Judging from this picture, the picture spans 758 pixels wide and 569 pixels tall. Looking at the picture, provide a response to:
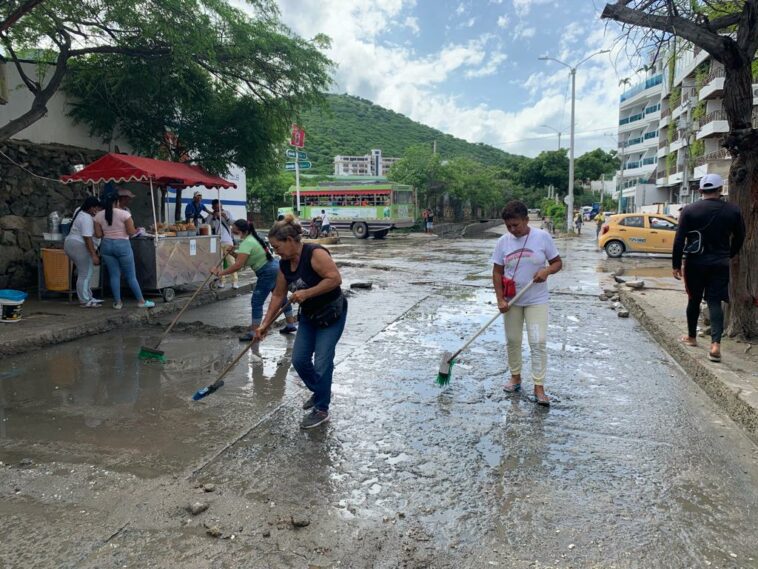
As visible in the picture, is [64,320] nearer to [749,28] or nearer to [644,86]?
[749,28]

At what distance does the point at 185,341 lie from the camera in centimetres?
709

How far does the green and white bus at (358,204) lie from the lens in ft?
97.6

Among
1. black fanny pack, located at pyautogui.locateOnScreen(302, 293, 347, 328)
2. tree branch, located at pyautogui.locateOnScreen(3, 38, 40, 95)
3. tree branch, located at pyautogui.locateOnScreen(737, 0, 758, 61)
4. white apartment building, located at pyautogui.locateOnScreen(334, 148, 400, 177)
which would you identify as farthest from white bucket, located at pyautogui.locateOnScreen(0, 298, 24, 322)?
white apartment building, located at pyautogui.locateOnScreen(334, 148, 400, 177)

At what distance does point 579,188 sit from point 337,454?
47603mm

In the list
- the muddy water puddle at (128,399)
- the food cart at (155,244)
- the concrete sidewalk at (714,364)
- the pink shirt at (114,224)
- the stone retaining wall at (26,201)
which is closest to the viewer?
the muddy water puddle at (128,399)

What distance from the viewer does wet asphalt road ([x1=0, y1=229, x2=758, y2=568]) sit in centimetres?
279

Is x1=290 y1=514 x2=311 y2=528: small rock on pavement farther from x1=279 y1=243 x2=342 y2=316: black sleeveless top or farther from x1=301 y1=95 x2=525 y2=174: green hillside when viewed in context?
x1=301 y1=95 x2=525 y2=174: green hillside

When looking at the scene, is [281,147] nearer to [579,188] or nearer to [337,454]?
[337,454]

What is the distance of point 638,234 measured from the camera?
1898cm

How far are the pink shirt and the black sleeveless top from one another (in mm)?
4674

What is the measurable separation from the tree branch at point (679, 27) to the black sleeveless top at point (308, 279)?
4.59 metres

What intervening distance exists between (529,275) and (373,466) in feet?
6.98

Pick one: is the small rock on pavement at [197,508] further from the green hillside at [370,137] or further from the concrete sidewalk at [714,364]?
the green hillside at [370,137]

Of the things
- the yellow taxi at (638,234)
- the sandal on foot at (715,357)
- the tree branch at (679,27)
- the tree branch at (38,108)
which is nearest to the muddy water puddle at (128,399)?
the tree branch at (38,108)
